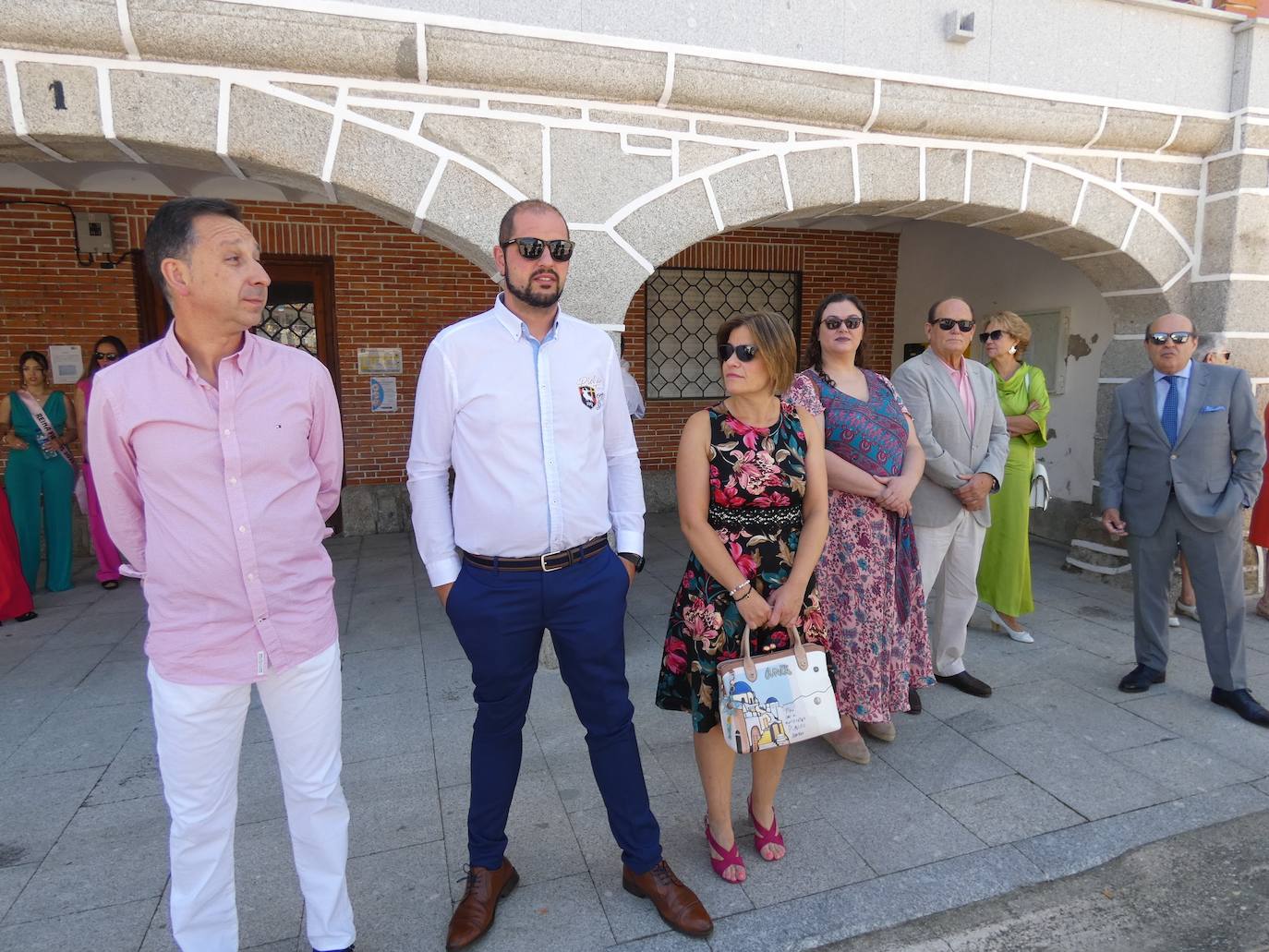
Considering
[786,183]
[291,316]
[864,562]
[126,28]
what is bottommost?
[864,562]

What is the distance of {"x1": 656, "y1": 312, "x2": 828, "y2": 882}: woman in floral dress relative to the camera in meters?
2.42

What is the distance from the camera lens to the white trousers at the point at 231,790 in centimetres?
193

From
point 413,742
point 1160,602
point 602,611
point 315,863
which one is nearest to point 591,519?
point 602,611

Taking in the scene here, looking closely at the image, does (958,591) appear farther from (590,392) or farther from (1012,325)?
(590,392)

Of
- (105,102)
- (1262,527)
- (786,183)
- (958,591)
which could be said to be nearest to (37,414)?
(105,102)

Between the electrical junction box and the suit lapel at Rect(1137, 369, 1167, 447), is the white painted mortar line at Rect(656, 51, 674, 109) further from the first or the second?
the electrical junction box

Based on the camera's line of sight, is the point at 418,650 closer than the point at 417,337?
Yes

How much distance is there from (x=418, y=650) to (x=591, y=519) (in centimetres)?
285

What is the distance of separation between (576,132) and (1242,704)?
447 centimetres

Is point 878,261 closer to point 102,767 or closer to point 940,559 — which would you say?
point 940,559

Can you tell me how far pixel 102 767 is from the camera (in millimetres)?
3346

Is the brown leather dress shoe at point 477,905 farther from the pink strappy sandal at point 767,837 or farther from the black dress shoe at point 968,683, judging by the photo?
the black dress shoe at point 968,683

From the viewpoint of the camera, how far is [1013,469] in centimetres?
456

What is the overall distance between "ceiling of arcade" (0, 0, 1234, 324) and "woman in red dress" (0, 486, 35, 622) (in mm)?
2860
